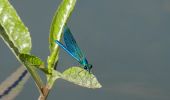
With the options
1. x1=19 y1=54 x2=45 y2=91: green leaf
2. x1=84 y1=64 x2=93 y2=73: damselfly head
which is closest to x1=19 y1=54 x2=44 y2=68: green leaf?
x1=19 y1=54 x2=45 y2=91: green leaf

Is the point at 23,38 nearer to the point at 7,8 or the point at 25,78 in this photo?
the point at 7,8

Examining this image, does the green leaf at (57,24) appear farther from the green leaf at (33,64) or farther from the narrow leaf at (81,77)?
the narrow leaf at (81,77)

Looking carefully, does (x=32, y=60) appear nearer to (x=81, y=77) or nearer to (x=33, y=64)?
(x=33, y=64)

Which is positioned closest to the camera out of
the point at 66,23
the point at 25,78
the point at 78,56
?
the point at 78,56

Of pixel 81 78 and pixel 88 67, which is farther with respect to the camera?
pixel 88 67

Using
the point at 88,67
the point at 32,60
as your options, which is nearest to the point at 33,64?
the point at 32,60

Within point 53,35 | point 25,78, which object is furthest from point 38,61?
point 25,78

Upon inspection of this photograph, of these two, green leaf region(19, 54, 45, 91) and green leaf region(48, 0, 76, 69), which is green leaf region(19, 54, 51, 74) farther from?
green leaf region(48, 0, 76, 69)
